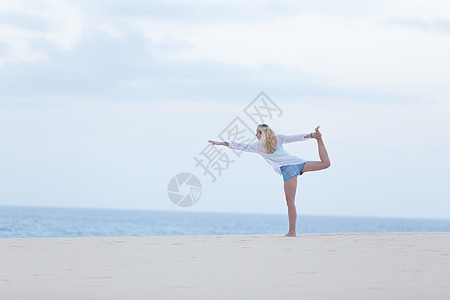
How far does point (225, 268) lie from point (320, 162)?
3.26 metres

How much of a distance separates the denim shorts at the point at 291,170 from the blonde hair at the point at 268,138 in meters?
0.32

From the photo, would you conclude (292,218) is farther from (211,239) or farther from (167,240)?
(167,240)

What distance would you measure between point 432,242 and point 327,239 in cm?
124

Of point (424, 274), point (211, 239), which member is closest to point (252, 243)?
point (211, 239)

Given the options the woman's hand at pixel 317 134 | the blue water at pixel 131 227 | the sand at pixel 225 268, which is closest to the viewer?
the sand at pixel 225 268

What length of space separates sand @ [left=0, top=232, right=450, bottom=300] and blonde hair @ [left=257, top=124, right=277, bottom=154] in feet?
3.77

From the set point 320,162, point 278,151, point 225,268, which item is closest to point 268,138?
point 278,151

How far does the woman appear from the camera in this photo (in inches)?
328

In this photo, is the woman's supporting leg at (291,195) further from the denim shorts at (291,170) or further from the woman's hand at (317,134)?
the woman's hand at (317,134)

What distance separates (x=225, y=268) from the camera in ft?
18.2

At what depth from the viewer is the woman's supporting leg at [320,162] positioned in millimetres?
8297

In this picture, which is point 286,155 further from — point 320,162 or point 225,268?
point 225,268

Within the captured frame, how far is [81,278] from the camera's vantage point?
5.04m

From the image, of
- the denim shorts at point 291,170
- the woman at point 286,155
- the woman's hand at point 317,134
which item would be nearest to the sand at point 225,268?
the woman at point 286,155
